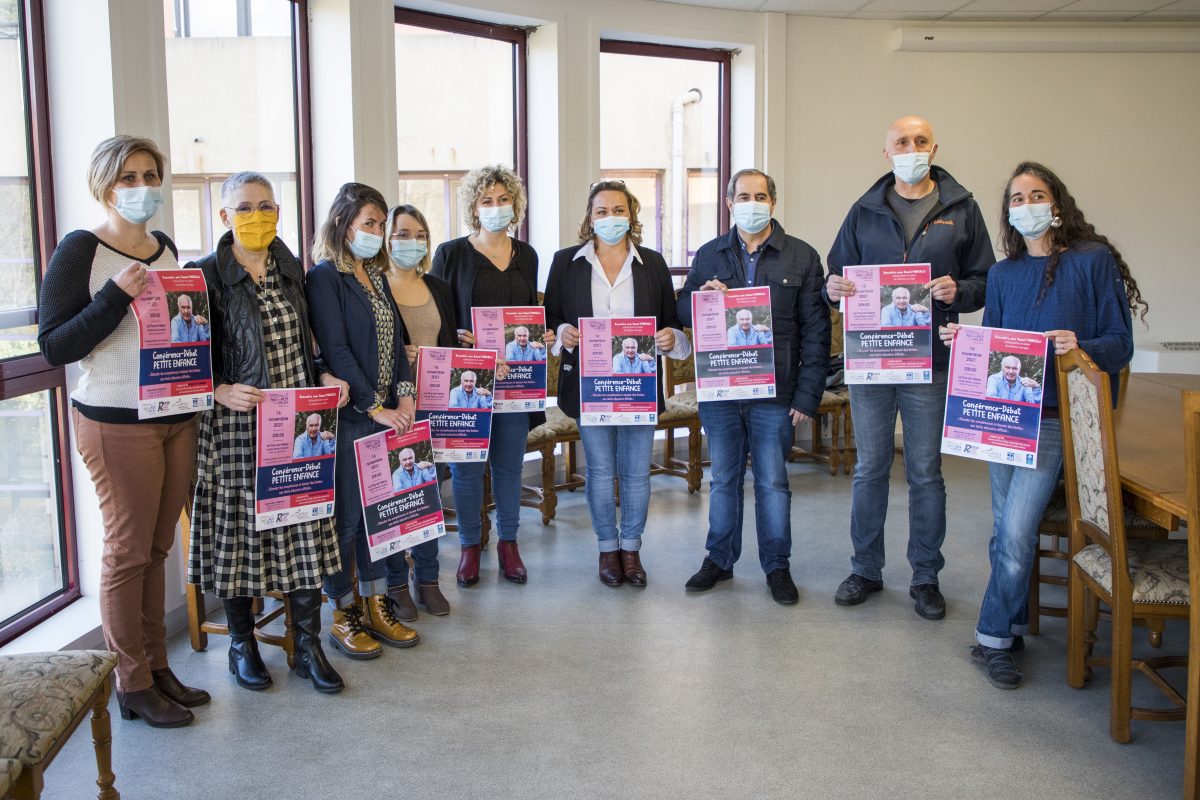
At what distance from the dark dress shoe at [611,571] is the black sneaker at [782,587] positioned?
0.59m

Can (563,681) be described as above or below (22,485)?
below

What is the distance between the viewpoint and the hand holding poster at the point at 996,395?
310cm

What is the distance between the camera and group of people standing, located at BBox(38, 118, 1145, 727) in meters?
2.82

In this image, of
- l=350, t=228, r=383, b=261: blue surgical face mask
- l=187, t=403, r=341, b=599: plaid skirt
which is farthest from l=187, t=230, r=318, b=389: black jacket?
l=350, t=228, r=383, b=261: blue surgical face mask

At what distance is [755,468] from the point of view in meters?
3.94

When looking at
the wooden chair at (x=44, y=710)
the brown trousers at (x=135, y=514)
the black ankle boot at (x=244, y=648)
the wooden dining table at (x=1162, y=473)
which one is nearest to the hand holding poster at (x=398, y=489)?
the black ankle boot at (x=244, y=648)

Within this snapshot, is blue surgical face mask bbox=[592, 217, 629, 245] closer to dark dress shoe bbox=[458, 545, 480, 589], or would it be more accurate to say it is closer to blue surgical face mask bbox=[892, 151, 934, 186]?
blue surgical face mask bbox=[892, 151, 934, 186]

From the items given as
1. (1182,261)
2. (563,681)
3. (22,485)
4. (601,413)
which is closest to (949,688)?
(563,681)

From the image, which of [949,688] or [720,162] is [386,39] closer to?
[720,162]

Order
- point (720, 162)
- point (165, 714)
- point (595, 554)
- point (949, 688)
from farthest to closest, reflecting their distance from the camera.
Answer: point (720, 162) → point (595, 554) → point (949, 688) → point (165, 714)

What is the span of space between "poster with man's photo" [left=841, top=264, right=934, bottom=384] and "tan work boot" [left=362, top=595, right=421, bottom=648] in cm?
176

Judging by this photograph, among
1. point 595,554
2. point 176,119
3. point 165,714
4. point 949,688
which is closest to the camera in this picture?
point 165,714

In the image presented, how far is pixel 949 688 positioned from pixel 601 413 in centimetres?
150

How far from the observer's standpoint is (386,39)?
4.78 m
